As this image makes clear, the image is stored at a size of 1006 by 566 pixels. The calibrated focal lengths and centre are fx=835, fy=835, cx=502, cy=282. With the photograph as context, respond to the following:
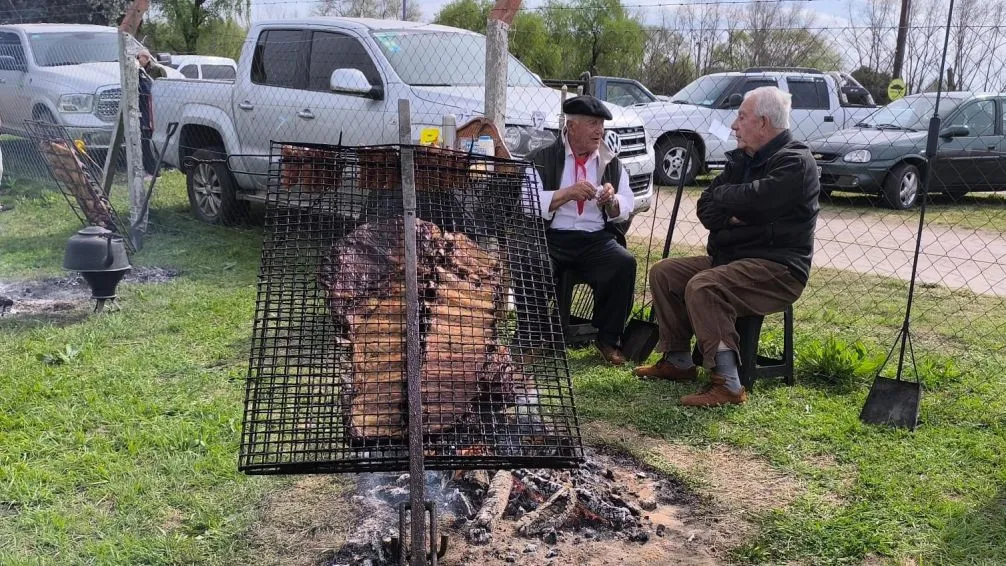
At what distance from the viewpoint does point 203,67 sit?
61.0ft

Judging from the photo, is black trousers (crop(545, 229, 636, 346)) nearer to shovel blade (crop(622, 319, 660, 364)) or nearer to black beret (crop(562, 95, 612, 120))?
shovel blade (crop(622, 319, 660, 364))

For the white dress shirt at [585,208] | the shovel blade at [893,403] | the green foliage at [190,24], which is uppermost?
the green foliage at [190,24]

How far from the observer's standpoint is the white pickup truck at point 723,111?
13.0 meters

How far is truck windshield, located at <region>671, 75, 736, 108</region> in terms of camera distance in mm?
13945

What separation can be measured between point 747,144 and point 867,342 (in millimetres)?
1875

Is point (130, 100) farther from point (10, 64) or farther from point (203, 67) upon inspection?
point (203, 67)

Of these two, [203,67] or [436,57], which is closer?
[436,57]

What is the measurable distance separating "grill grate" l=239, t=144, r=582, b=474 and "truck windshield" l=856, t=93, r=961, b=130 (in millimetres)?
9716

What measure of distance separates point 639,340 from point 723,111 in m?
8.99

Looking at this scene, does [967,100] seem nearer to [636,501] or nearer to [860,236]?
[860,236]

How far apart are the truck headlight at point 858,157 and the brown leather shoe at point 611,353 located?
783cm

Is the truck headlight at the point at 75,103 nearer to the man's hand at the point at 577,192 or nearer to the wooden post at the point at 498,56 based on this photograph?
the wooden post at the point at 498,56

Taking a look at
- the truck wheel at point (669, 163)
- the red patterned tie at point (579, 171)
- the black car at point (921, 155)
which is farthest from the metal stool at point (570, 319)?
the truck wheel at point (669, 163)

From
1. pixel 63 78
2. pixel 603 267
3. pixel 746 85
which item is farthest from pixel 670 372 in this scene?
pixel 63 78
